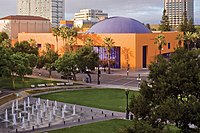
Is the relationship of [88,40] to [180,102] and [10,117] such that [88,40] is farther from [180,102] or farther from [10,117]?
[180,102]

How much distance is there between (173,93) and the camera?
52.4 ft

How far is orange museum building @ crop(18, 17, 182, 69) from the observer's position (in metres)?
78.7

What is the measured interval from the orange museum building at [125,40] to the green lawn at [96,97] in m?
29.0

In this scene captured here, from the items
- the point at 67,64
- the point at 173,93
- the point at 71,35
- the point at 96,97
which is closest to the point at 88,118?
the point at 96,97

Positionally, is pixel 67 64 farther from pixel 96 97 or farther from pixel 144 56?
pixel 144 56

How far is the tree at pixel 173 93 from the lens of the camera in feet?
47.5

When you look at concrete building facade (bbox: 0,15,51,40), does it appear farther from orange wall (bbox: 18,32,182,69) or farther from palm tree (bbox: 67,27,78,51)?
orange wall (bbox: 18,32,182,69)

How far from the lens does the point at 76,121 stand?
103 ft

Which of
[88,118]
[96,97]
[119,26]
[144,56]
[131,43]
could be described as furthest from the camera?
[119,26]

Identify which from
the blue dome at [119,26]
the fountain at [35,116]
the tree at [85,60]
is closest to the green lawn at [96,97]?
the fountain at [35,116]

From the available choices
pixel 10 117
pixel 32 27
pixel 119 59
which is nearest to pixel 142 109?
pixel 10 117

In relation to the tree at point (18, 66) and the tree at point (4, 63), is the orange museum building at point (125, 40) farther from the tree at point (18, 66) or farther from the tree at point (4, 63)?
the tree at point (4, 63)

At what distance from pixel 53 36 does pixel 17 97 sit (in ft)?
165

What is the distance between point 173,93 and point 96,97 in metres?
29.0
